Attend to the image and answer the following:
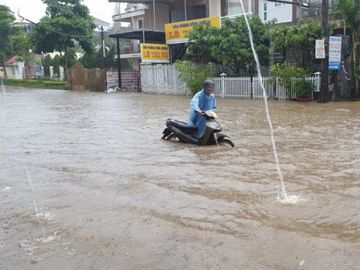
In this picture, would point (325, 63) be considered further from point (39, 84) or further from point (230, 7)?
point (39, 84)

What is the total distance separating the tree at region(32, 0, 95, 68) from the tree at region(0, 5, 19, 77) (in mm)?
8896

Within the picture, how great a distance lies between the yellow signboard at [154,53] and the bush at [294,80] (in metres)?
10.5

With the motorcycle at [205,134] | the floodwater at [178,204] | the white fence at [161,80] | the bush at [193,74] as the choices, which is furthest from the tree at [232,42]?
the motorcycle at [205,134]

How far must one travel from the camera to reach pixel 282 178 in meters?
6.27

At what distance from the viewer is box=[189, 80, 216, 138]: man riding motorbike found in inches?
350

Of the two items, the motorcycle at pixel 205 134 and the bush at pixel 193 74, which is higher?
the bush at pixel 193 74

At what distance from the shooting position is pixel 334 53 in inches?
687

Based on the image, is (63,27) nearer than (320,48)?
No

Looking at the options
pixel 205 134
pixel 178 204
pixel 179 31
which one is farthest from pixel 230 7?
pixel 178 204

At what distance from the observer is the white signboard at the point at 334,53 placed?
1731cm

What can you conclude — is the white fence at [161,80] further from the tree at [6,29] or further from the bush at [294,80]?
the tree at [6,29]

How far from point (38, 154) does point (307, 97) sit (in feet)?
43.1

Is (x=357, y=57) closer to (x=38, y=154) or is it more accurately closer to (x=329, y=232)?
(x=38, y=154)

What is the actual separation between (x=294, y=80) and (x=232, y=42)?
463cm
